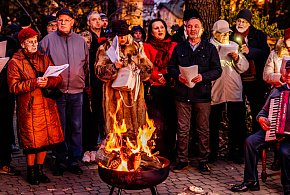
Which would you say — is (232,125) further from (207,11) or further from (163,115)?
(207,11)

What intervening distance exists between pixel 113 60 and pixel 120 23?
542 millimetres

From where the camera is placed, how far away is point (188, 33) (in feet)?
25.7

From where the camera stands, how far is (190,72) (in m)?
7.44

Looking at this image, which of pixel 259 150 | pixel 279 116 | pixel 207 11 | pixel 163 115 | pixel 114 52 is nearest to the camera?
pixel 279 116

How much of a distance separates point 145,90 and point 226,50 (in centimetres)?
136

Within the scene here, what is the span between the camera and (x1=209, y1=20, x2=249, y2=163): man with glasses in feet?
26.7

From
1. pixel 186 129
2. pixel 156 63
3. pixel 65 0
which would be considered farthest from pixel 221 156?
pixel 65 0

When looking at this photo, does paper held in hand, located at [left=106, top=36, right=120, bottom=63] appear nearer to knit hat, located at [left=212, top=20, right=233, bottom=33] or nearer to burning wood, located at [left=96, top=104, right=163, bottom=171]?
burning wood, located at [left=96, top=104, right=163, bottom=171]

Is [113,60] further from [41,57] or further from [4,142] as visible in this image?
[4,142]

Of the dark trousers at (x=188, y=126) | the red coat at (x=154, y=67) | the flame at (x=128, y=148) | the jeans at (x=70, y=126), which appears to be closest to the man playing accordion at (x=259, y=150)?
the dark trousers at (x=188, y=126)

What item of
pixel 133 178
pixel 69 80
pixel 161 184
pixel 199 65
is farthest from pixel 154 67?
pixel 133 178

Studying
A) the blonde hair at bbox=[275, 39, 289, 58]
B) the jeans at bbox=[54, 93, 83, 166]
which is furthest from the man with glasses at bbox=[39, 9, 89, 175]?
the blonde hair at bbox=[275, 39, 289, 58]

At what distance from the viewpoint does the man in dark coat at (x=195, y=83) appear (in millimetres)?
7738

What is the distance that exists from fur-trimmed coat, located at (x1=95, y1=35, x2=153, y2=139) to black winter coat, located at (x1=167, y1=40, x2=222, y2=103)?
55cm
